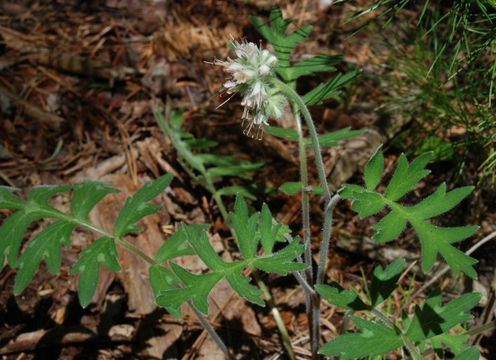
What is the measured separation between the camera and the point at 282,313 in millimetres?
2686

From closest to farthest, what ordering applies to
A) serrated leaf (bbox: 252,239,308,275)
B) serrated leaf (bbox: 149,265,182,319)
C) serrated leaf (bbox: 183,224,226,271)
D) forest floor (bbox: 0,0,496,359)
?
serrated leaf (bbox: 252,239,308,275), serrated leaf (bbox: 183,224,226,271), serrated leaf (bbox: 149,265,182,319), forest floor (bbox: 0,0,496,359)

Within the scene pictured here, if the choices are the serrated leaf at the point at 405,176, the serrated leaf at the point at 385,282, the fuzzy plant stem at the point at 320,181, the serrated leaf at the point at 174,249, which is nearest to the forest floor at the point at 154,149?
the fuzzy plant stem at the point at 320,181

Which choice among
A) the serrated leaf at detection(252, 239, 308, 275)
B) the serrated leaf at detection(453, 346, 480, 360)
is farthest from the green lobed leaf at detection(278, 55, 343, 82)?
the serrated leaf at detection(453, 346, 480, 360)

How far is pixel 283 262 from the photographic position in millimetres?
1773

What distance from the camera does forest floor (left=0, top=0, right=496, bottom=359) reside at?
101 inches

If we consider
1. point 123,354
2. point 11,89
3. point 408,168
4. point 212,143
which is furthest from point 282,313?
point 11,89

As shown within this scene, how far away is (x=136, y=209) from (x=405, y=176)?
3.31 ft

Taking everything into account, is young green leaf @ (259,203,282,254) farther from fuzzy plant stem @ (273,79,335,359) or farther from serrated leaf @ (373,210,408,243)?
serrated leaf @ (373,210,408,243)

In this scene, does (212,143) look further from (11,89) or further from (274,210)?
(11,89)

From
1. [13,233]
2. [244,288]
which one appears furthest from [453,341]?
[13,233]

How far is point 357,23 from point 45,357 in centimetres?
276

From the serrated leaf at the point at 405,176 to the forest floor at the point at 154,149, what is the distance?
2.10ft

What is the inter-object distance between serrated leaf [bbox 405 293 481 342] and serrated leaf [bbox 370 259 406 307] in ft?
0.43

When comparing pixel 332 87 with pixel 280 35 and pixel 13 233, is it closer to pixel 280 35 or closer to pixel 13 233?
pixel 280 35
